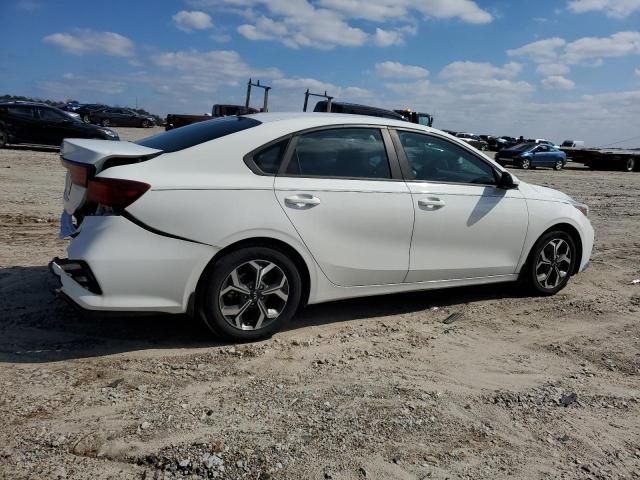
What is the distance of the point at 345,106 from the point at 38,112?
963 cm

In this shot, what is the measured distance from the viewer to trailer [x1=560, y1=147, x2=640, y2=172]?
31750 mm

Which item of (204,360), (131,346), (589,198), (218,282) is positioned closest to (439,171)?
(218,282)

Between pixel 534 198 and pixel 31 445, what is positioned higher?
pixel 534 198

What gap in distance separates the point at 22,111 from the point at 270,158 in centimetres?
1674

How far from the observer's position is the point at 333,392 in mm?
3441

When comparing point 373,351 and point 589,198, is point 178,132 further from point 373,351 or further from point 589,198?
point 589,198

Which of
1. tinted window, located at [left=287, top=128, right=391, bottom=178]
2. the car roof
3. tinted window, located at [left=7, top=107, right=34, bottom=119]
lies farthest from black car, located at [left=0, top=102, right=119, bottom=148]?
tinted window, located at [left=287, top=128, right=391, bottom=178]

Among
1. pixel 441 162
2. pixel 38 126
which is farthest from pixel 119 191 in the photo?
pixel 38 126

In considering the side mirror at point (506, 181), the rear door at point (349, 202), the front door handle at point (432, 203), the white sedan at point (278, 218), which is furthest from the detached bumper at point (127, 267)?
the side mirror at point (506, 181)

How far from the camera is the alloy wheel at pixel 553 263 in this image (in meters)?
5.50

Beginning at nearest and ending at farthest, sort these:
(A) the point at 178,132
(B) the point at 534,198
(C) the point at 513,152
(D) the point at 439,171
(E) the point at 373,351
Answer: (E) the point at 373,351, (A) the point at 178,132, (D) the point at 439,171, (B) the point at 534,198, (C) the point at 513,152

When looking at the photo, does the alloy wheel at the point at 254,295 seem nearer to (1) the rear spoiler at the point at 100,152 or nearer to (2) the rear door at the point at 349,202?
(2) the rear door at the point at 349,202

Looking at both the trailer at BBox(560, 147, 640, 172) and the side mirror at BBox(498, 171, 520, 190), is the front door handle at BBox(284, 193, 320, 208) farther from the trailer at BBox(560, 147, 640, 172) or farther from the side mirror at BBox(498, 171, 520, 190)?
the trailer at BBox(560, 147, 640, 172)

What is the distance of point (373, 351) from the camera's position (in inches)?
162
